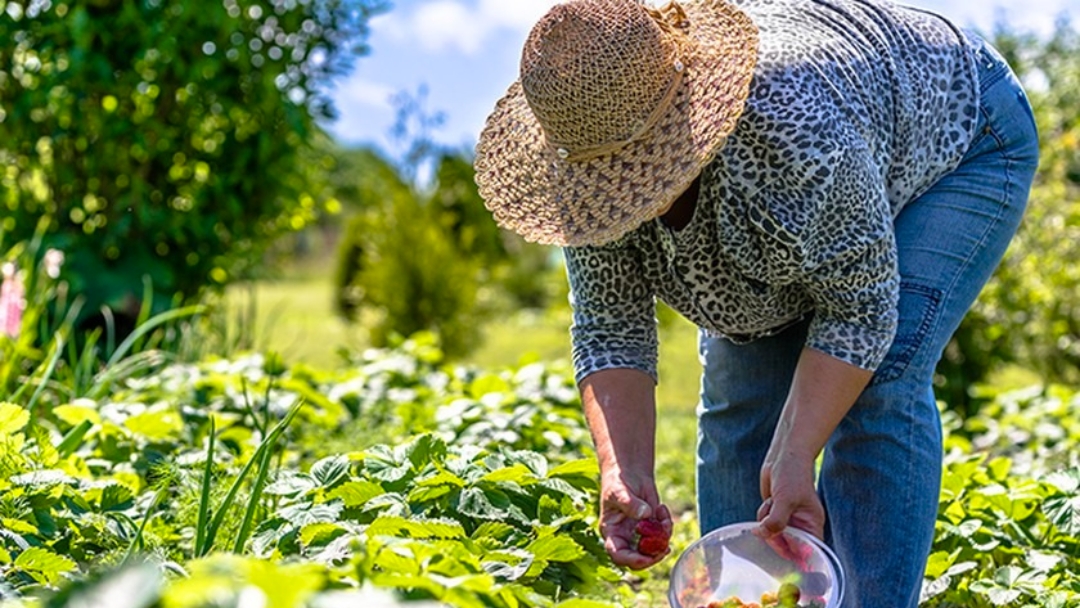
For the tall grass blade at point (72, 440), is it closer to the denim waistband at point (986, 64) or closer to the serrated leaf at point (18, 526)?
the serrated leaf at point (18, 526)

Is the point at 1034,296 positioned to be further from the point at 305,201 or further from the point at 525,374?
the point at 305,201

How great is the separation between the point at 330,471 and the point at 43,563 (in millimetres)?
533

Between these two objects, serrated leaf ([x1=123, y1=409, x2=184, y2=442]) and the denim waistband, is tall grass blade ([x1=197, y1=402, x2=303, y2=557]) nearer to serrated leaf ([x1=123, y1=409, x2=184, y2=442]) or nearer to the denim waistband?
serrated leaf ([x1=123, y1=409, x2=184, y2=442])

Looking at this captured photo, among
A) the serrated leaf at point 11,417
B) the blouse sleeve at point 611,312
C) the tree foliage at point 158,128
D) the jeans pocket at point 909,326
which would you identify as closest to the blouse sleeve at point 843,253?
the jeans pocket at point 909,326

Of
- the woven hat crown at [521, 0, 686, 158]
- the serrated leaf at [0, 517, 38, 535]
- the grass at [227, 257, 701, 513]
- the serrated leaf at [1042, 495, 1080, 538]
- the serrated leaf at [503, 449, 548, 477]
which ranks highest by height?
the woven hat crown at [521, 0, 686, 158]

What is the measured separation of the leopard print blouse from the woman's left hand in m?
0.18

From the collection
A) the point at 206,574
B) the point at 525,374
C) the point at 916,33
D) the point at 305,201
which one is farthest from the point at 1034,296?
the point at 206,574

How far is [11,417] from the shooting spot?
7.57 feet

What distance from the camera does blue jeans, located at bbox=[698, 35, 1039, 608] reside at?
2.16 meters

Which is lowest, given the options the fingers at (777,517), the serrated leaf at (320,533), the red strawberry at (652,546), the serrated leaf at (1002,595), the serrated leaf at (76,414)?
the serrated leaf at (1002,595)

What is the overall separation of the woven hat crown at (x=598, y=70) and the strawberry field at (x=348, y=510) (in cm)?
58

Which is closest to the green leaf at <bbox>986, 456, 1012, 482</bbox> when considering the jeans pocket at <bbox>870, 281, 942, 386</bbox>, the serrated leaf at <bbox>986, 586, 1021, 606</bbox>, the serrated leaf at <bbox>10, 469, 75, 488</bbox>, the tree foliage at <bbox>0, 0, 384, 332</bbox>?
the serrated leaf at <bbox>986, 586, 1021, 606</bbox>

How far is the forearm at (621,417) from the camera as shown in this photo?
7.07 ft

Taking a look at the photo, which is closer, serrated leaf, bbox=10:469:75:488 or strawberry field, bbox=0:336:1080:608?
strawberry field, bbox=0:336:1080:608
